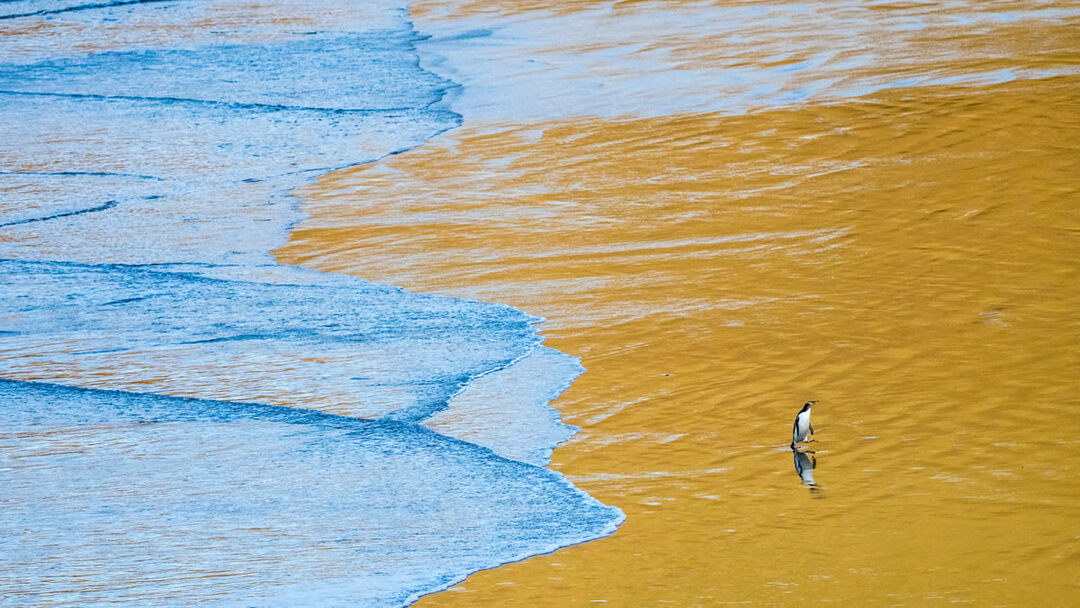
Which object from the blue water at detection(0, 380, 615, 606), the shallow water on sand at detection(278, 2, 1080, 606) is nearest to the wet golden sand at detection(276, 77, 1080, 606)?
the shallow water on sand at detection(278, 2, 1080, 606)

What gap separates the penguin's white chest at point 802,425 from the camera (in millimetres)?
3889

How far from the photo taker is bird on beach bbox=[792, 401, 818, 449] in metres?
3.89

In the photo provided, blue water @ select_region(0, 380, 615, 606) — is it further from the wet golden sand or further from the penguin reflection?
the penguin reflection

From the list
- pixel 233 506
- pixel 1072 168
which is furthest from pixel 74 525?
pixel 1072 168

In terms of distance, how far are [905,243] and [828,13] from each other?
5.31 meters

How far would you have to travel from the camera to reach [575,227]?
6.32 metres

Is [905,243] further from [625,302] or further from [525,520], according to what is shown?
[525,520]

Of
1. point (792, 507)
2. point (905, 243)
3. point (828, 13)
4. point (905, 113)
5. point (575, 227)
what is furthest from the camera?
point (828, 13)

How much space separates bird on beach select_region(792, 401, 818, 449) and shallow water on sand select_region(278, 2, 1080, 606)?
65mm

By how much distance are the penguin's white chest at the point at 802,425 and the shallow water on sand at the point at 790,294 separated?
0.07 m

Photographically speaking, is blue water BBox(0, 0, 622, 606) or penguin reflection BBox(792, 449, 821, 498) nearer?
blue water BBox(0, 0, 622, 606)

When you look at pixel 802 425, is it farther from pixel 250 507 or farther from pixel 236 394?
pixel 236 394

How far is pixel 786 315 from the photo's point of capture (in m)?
5.05

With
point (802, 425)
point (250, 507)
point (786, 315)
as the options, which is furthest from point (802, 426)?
point (250, 507)
